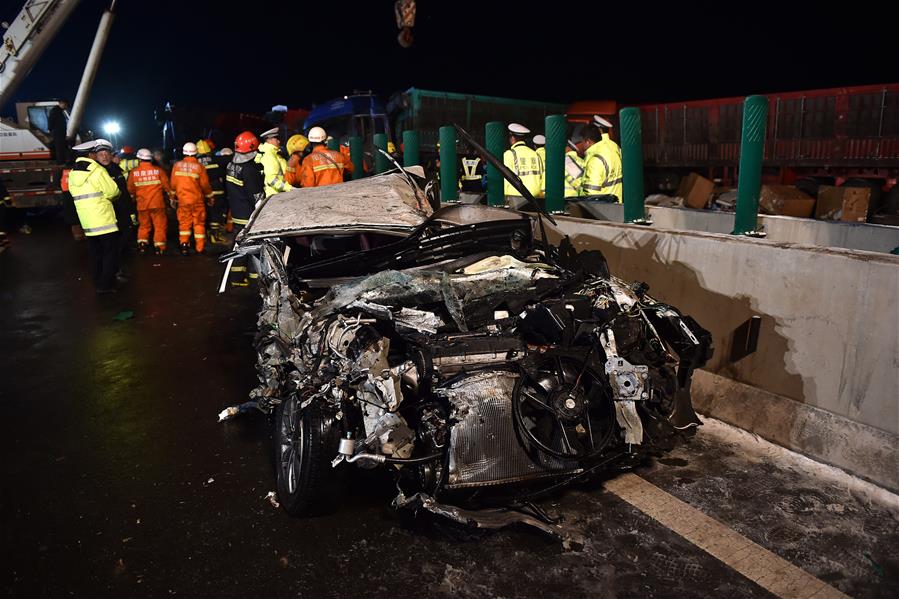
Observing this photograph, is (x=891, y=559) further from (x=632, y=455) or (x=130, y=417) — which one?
(x=130, y=417)

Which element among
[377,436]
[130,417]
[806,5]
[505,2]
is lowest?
[130,417]

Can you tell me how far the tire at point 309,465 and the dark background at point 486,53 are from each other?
1902 centimetres

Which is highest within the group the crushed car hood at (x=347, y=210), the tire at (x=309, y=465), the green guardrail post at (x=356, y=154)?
the green guardrail post at (x=356, y=154)

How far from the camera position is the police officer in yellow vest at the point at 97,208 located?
840cm

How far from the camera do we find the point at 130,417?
15.5 feet

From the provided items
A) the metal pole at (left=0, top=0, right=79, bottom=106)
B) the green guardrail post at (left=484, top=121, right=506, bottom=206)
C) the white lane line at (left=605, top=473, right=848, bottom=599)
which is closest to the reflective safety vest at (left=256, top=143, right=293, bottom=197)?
the green guardrail post at (left=484, top=121, right=506, bottom=206)

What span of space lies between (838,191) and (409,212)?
644 centimetres

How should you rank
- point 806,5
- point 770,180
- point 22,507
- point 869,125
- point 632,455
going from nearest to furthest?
point 632,455, point 22,507, point 869,125, point 770,180, point 806,5

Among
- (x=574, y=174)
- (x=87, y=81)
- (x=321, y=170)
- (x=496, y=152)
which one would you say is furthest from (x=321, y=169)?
(x=87, y=81)

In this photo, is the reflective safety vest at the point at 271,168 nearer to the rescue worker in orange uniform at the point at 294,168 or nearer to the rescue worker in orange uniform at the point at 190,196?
the rescue worker in orange uniform at the point at 294,168

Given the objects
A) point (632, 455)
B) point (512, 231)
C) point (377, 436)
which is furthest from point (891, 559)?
point (512, 231)

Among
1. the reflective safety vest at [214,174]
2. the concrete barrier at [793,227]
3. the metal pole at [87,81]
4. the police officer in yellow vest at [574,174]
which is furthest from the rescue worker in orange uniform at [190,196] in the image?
the metal pole at [87,81]

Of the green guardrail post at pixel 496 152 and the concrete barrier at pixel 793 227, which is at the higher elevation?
the green guardrail post at pixel 496 152

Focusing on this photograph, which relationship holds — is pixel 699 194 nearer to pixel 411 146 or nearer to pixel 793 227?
pixel 411 146
